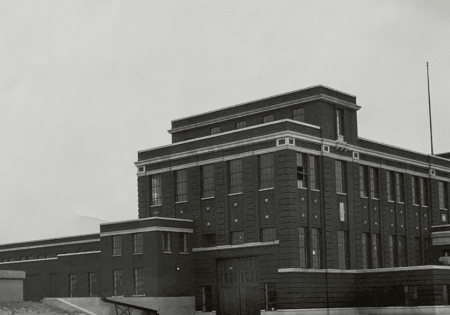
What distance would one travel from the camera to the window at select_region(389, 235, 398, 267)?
7038cm

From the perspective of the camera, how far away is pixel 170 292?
6353 cm

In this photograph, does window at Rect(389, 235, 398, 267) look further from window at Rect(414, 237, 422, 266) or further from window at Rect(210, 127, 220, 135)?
window at Rect(210, 127, 220, 135)

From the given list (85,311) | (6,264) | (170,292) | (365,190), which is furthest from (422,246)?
(6,264)

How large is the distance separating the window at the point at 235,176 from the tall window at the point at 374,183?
12.4 metres

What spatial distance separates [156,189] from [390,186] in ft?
67.6

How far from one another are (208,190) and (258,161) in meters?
6.12

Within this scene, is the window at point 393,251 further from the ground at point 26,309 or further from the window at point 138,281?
the ground at point 26,309

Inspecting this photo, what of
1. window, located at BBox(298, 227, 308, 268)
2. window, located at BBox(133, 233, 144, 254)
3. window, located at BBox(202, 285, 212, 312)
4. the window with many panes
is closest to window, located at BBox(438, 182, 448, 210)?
window, located at BBox(298, 227, 308, 268)

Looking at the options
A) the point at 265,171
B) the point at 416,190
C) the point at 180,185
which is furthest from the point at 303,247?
the point at 416,190

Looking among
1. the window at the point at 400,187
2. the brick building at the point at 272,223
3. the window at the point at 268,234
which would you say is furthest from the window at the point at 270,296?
the window at the point at 400,187

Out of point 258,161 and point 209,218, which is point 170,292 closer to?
point 209,218

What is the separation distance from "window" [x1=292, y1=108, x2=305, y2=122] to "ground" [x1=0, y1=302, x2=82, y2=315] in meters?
23.9

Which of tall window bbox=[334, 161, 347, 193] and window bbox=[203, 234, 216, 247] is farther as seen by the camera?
tall window bbox=[334, 161, 347, 193]

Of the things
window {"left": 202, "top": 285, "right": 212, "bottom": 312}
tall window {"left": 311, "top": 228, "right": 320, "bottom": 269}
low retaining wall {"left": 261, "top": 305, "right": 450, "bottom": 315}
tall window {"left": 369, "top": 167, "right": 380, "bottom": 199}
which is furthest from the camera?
tall window {"left": 369, "top": 167, "right": 380, "bottom": 199}
